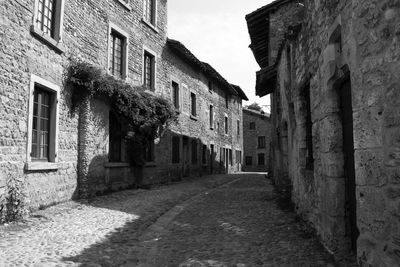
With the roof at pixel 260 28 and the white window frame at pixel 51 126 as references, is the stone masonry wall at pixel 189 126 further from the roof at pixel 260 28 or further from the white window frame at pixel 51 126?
the white window frame at pixel 51 126

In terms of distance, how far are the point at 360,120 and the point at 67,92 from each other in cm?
740

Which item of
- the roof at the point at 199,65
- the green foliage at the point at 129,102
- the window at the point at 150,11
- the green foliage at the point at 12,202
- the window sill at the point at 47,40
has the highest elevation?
the window at the point at 150,11

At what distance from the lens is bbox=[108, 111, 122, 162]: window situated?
36.1 ft

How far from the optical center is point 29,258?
14.3 feet

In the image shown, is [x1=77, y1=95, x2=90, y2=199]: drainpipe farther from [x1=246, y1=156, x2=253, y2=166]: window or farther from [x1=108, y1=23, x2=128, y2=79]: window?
[x1=246, y1=156, x2=253, y2=166]: window

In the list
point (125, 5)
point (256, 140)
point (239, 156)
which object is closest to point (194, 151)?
point (125, 5)

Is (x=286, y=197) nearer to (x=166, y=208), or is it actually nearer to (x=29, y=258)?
(x=166, y=208)

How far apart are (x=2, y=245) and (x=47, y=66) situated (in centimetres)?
425

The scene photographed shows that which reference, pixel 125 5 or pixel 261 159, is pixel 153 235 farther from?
pixel 261 159

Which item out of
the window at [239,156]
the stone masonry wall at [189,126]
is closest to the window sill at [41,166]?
the stone masonry wall at [189,126]

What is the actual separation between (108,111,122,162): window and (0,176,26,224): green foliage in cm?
433

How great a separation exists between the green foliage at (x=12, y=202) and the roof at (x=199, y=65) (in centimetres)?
1008

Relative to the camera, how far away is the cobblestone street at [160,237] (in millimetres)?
4344

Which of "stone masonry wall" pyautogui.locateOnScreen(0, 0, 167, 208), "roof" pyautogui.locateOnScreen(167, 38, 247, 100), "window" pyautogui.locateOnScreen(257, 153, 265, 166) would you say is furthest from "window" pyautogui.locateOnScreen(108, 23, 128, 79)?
"window" pyautogui.locateOnScreen(257, 153, 265, 166)
